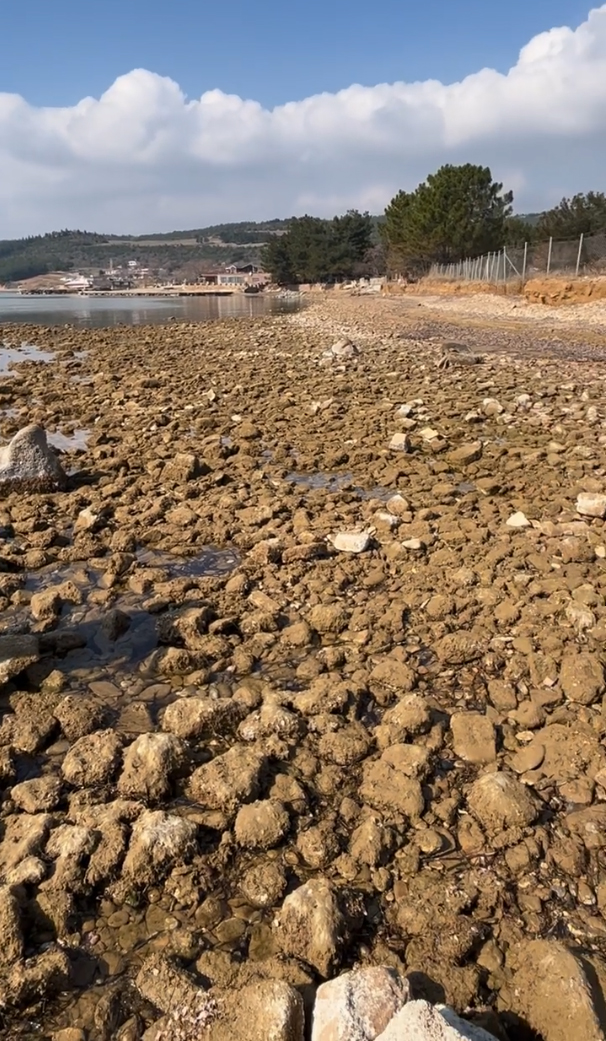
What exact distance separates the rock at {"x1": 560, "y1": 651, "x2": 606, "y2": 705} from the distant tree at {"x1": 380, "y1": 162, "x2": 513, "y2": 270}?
5785 centimetres

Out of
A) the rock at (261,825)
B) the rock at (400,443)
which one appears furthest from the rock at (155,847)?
the rock at (400,443)

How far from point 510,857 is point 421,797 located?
0.43 metres

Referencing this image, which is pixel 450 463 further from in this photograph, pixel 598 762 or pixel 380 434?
pixel 598 762

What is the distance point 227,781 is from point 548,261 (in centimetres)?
3280

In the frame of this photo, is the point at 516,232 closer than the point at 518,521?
No

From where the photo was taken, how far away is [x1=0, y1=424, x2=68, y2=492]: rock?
749 centimetres

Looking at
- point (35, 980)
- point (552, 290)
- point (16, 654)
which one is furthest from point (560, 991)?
point (552, 290)

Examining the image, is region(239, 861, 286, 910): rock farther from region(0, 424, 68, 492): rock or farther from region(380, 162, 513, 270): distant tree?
region(380, 162, 513, 270): distant tree

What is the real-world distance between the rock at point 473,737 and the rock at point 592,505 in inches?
113

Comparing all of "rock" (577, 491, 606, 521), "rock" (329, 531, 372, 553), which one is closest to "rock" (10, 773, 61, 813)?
"rock" (329, 531, 372, 553)

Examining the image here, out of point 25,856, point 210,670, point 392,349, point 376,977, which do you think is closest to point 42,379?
point 392,349

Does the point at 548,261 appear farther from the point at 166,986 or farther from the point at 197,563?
the point at 166,986

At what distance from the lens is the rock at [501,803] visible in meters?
2.78

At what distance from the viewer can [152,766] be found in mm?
3088
